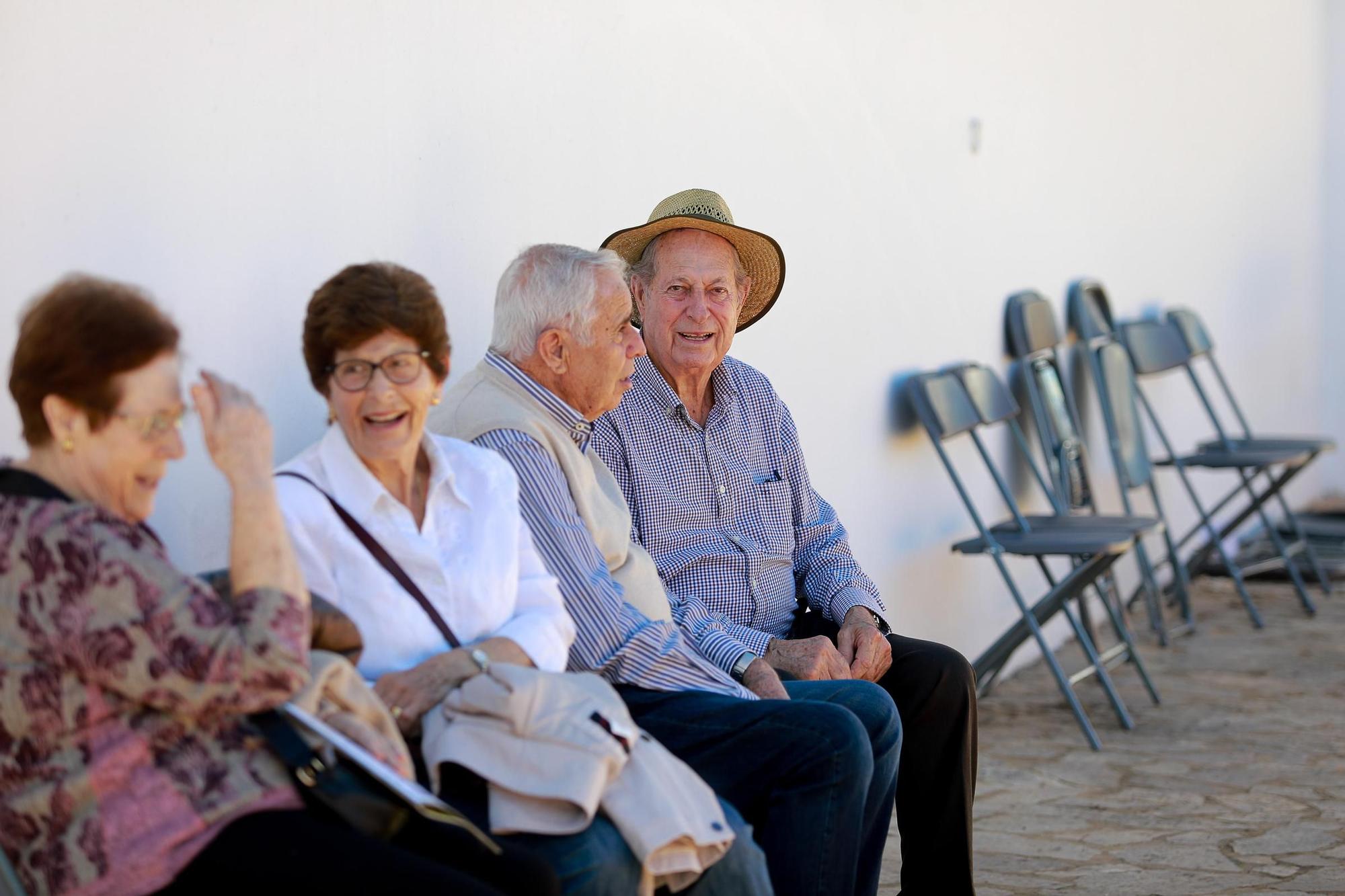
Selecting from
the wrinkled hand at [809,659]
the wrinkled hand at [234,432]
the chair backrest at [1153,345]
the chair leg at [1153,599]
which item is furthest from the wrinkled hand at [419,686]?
the chair backrest at [1153,345]

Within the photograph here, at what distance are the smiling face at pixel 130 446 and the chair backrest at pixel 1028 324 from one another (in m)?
4.32

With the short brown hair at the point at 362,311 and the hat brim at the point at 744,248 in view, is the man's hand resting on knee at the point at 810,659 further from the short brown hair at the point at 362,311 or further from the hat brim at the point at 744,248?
the short brown hair at the point at 362,311

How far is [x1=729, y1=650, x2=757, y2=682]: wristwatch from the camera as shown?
9.32 feet

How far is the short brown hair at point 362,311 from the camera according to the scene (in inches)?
87.8

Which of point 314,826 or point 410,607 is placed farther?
point 410,607

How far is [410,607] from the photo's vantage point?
2234mm

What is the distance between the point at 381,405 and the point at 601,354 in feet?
1.93

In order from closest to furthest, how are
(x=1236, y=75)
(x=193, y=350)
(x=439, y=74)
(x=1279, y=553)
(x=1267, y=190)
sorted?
(x=193, y=350) → (x=439, y=74) → (x=1279, y=553) → (x=1236, y=75) → (x=1267, y=190)

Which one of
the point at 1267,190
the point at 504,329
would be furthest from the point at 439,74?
the point at 1267,190

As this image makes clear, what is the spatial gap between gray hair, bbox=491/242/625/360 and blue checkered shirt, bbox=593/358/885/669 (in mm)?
390

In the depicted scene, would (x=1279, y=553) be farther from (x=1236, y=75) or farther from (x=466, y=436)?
(x=466, y=436)

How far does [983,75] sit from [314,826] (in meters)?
4.38

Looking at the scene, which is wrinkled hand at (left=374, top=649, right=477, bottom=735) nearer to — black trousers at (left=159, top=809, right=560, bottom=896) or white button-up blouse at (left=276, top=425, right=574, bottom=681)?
white button-up blouse at (left=276, top=425, right=574, bottom=681)

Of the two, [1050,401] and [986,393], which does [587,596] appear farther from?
[1050,401]
